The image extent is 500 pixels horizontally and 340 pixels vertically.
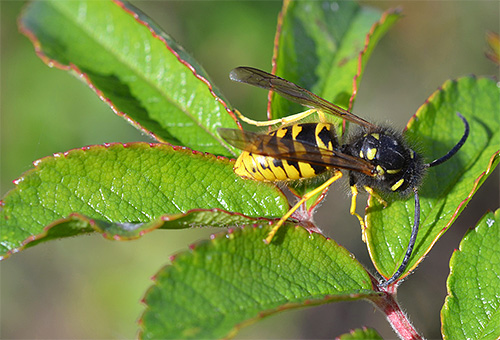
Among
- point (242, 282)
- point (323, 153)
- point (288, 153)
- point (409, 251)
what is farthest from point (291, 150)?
point (242, 282)

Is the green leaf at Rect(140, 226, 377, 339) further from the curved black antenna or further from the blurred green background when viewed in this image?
the blurred green background

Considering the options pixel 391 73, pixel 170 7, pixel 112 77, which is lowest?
pixel 112 77

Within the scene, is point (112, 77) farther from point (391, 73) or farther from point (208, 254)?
point (391, 73)

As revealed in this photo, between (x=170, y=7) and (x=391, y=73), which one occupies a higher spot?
(x=170, y=7)

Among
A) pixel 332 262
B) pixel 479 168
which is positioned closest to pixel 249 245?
pixel 332 262

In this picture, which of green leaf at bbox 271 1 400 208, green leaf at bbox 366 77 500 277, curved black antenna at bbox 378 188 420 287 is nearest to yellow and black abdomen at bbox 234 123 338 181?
green leaf at bbox 271 1 400 208

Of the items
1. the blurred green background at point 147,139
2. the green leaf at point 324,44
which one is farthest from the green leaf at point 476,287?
the blurred green background at point 147,139
